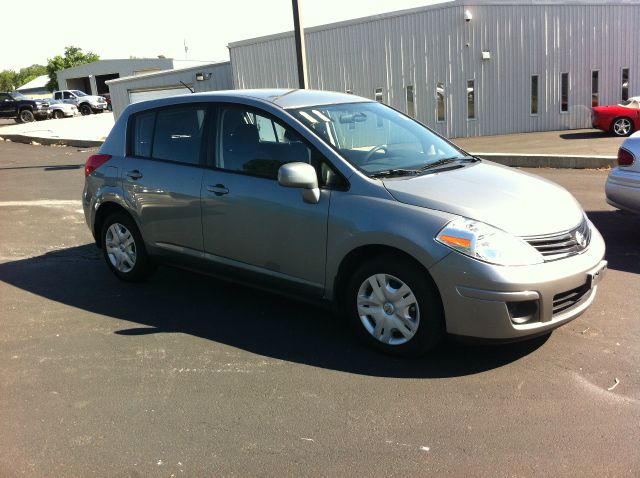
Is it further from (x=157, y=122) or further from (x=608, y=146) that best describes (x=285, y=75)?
(x=157, y=122)

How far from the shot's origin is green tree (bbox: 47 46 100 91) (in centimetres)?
7912

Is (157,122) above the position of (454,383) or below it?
above

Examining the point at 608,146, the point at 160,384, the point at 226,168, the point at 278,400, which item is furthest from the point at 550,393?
the point at 608,146

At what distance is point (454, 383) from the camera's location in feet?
12.4

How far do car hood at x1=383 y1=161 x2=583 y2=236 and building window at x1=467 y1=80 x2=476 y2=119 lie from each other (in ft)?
54.4

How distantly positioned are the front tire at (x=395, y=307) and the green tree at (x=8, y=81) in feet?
412

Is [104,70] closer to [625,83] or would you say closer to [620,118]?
[625,83]

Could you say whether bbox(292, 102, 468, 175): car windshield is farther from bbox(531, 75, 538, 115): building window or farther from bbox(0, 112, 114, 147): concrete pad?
bbox(0, 112, 114, 147): concrete pad

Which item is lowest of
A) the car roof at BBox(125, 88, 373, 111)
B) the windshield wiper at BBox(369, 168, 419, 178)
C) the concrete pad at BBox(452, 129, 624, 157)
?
the concrete pad at BBox(452, 129, 624, 157)

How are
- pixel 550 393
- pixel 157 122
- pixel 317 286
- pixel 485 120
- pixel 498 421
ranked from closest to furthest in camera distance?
pixel 498 421 → pixel 550 393 → pixel 317 286 → pixel 157 122 → pixel 485 120

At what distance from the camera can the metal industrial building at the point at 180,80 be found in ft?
76.5

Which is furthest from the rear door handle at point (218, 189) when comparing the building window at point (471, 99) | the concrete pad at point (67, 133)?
the concrete pad at point (67, 133)

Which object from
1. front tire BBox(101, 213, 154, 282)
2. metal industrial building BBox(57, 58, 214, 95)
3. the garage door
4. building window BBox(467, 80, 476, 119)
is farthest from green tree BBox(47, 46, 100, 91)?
front tire BBox(101, 213, 154, 282)

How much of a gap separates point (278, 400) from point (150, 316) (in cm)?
186
